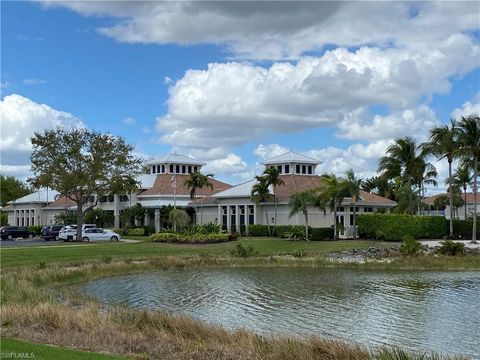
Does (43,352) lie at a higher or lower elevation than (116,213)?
lower

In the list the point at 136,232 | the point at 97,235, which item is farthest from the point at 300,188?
the point at 97,235

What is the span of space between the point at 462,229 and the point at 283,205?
16894mm

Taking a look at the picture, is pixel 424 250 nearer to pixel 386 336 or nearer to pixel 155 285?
pixel 155 285

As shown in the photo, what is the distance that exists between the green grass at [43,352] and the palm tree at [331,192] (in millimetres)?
43358

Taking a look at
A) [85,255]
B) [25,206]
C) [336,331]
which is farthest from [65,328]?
[25,206]

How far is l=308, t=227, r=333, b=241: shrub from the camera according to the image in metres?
56.1

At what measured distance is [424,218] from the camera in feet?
184

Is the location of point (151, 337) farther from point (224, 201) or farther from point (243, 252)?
point (224, 201)

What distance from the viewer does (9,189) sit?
375 feet

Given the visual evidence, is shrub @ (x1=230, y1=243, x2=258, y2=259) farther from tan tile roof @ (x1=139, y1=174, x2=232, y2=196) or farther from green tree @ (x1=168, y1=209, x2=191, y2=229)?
tan tile roof @ (x1=139, y1=174, x2=232, y2=196)

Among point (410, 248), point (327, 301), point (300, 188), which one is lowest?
point (327, 301)

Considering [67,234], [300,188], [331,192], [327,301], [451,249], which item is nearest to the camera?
[327,301]

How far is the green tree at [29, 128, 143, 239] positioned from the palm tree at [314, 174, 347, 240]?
19515 mm

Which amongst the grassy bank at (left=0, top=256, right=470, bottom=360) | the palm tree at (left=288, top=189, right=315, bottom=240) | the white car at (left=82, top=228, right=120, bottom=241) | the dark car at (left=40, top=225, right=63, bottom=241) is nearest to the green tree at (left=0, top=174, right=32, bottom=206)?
the dark car at (left=40, top=225, right=63, bottom=241)
